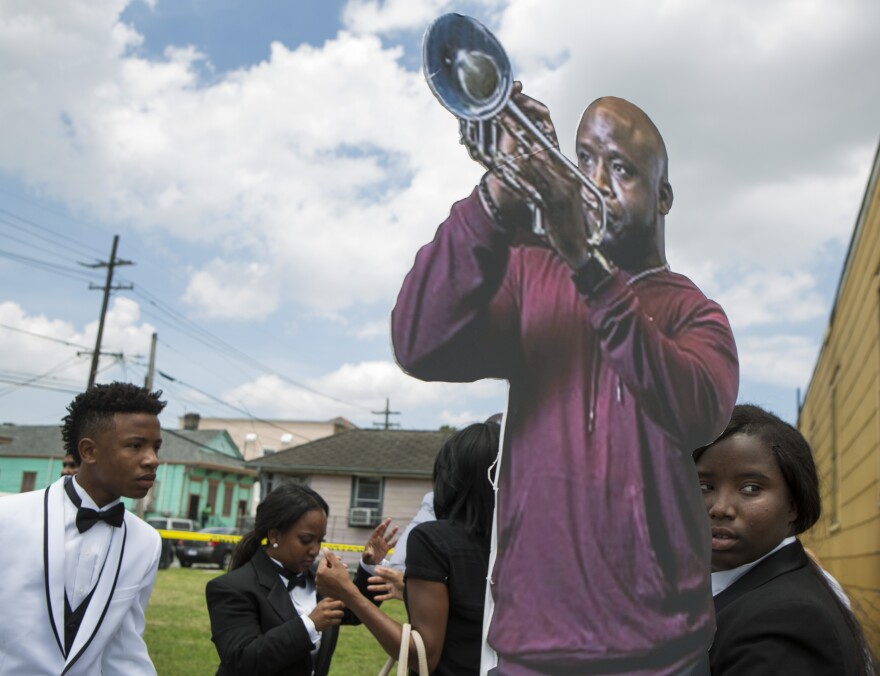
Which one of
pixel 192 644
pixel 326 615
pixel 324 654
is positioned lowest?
pixel 192 644

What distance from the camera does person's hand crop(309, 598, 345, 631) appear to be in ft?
9.08

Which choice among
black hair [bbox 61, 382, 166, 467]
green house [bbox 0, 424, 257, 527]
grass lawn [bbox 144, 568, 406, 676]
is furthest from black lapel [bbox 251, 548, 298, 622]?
green house [bbox 0, 424, 257, 527]

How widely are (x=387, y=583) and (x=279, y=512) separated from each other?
655 millimetres

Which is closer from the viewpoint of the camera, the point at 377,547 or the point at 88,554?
the point at 88,554

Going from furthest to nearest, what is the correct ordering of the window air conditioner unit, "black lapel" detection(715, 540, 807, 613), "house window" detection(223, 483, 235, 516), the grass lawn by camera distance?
"house window" detection(223, 483, 235, 516)
the window air conditioner unit
the grass lawn
"black lapel" detection(715, 540, 807, 613)

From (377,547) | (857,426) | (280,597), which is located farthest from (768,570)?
(857,426)

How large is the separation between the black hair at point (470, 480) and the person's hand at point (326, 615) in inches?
29.5

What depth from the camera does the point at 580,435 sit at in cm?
190

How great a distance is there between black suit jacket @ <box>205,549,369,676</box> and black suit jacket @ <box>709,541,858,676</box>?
1.54m

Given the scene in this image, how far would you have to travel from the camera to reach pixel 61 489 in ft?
9.00

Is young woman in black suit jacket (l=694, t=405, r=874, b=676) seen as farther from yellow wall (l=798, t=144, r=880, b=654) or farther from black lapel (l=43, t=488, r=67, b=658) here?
yellow wall (l=798, t=144, r=880, b=654)

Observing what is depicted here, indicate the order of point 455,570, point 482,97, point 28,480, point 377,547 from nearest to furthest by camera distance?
1. point 482,97
2. point 455,570
3. point 377,547
4. point 28,480

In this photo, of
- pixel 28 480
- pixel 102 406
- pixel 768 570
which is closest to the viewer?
pixel 768 570

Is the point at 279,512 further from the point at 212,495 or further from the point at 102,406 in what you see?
the point at 212,495
